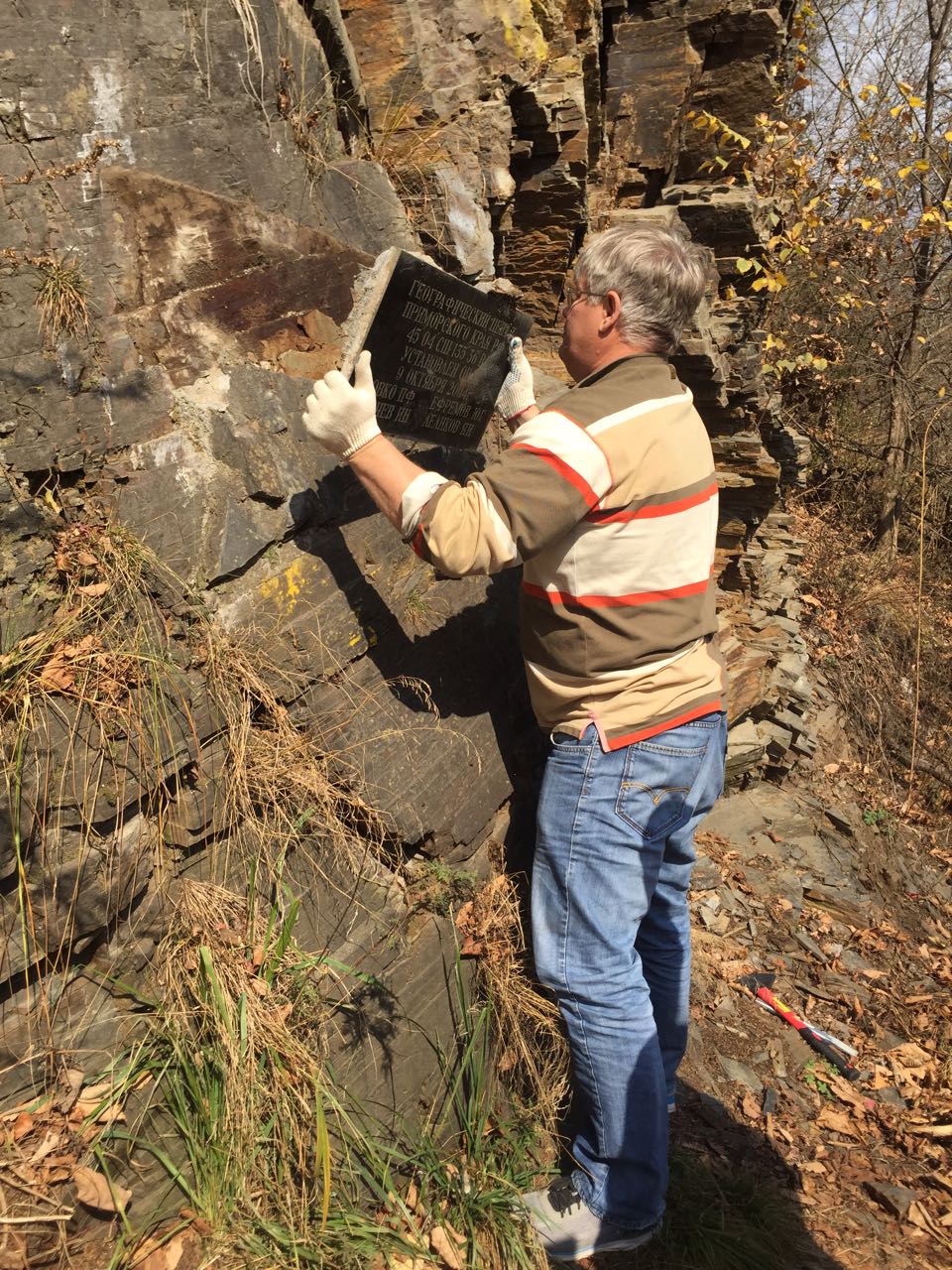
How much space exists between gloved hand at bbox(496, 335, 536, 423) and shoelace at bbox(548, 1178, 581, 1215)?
280 centimetres

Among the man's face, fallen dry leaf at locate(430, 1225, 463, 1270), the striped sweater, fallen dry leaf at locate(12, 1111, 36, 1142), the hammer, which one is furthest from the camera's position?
the hammer

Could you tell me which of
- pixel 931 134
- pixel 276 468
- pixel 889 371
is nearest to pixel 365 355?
pixel 276 468

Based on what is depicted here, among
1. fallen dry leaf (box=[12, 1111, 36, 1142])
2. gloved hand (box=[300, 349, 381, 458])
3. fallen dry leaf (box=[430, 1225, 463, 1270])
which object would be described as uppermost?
gloved hand (box=[300, 349, 381, 458])

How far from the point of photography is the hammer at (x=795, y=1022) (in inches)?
168

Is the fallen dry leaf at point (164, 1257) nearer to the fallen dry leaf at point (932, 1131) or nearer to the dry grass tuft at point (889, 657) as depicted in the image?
the fallen dry leaf at point (932, 1131)

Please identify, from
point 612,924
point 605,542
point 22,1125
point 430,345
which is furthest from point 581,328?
point 22,1125

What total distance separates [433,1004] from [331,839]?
2.32 ft

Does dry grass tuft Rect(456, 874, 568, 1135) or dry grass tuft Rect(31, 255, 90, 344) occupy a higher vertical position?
dry grass tuft Rect(31, 255, 90, 344)

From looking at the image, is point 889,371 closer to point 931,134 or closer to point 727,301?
point 931,134

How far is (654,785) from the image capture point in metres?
2.86

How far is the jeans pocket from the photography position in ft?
9.29

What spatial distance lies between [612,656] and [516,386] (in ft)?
4.12

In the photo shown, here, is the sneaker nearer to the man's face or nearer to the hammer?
the hammer

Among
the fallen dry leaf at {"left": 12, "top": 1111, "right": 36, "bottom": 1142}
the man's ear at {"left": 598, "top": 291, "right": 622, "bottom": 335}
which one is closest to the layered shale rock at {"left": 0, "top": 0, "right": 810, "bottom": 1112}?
the fallen dry leaf at {"left": 12, "top": 1111, "right": 36, "bottom": 1142}
